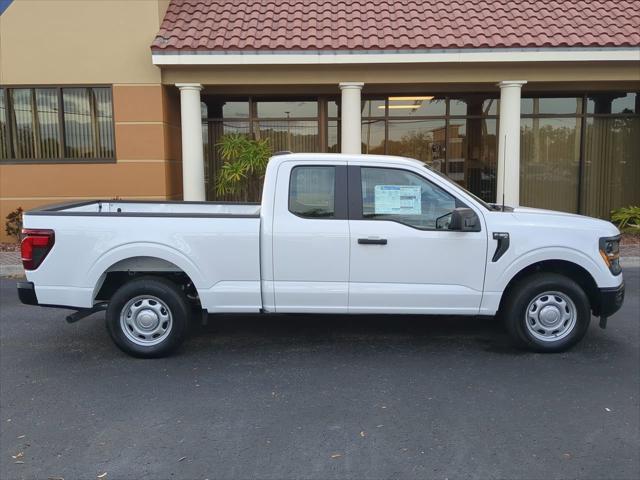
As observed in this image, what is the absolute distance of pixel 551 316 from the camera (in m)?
5.28

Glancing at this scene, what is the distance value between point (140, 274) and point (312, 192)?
179cm

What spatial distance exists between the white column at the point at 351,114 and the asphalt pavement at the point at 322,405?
5.92 meters

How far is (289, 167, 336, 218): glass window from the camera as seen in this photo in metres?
5.23

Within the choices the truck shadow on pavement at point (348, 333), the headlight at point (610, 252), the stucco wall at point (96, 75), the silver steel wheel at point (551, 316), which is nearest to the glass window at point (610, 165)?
the truck shadow on pavement at point (348, 333)

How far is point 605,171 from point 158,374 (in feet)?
39.4

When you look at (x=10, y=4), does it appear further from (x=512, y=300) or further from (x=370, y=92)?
(x=512, y=300)

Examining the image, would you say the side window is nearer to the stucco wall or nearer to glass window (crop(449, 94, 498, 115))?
the stucco wall

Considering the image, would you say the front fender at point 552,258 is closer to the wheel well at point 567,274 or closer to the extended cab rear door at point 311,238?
the wheel well at point 567,274

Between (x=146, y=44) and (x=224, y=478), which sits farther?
(x=146, y=44)

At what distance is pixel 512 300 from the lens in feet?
17.3

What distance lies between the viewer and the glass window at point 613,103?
13.2 meters

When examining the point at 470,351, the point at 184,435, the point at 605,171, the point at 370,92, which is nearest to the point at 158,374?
the point at 184,435

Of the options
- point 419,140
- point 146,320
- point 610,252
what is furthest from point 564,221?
point 419,140

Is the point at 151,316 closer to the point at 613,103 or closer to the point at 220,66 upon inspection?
the point at 220,66
